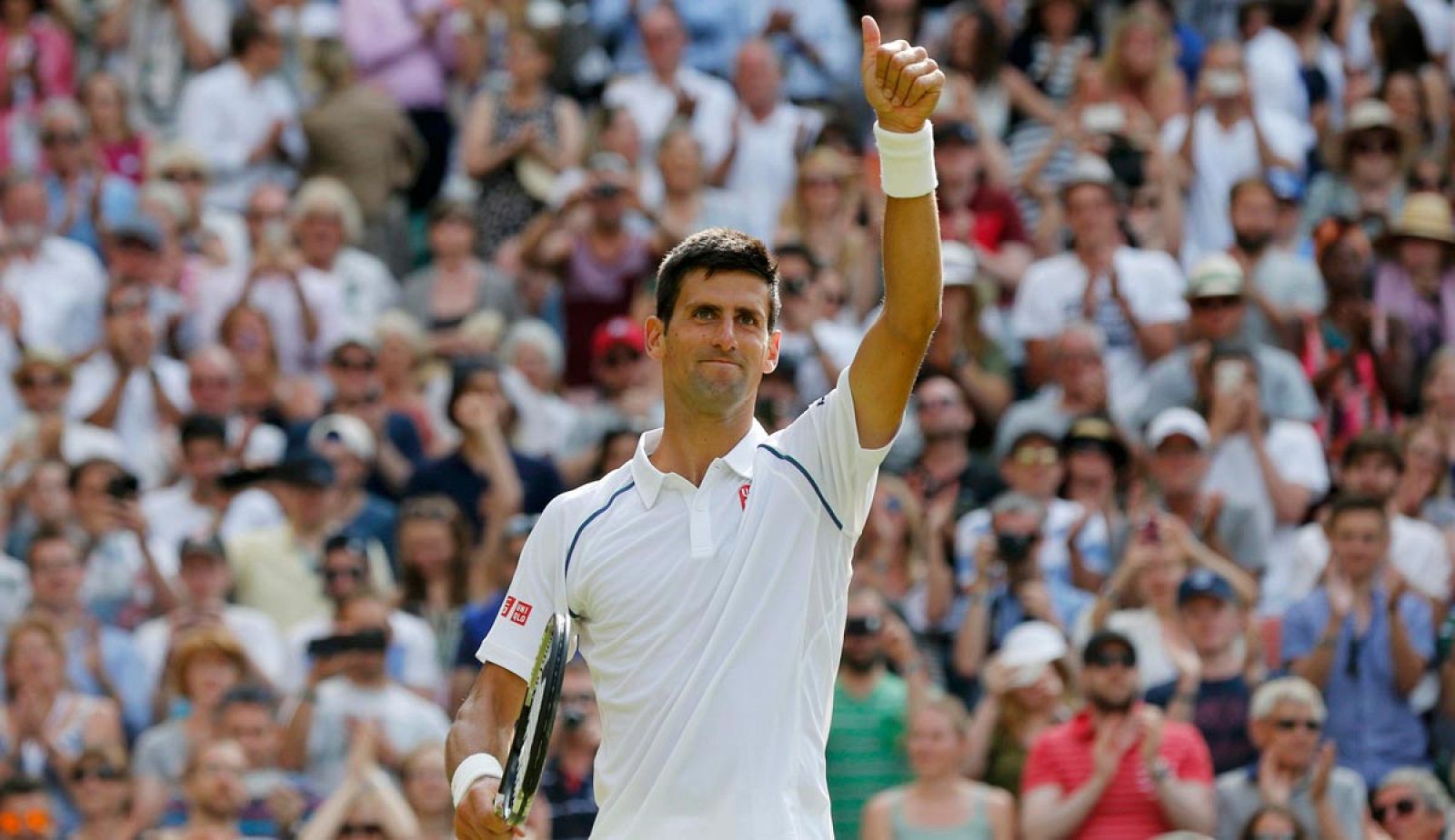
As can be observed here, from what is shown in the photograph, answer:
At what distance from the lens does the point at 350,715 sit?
11266 millimetres

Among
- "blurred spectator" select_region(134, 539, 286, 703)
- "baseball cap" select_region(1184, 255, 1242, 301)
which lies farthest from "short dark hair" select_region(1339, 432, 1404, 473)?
"blurred spectator" select_region(134, 539, 286, 703)

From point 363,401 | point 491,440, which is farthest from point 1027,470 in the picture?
point 363,401

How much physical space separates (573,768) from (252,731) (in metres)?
1.41

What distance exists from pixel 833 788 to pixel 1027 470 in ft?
7.16

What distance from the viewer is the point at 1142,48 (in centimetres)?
1586

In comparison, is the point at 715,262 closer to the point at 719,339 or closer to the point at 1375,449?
the point at 719,339

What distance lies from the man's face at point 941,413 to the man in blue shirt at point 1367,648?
1985mm

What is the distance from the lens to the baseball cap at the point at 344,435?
518 inches

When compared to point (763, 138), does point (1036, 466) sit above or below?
below

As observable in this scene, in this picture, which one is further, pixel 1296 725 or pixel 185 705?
pixel 185 705

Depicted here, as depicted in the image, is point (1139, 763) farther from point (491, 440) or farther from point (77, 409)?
point (77, 409)

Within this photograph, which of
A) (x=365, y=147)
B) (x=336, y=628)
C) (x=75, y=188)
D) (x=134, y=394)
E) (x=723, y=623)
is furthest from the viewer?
(x=365, y=147)

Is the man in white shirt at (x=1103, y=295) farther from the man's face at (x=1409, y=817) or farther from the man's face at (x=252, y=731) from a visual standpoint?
the man's face at (x=252, y=731)

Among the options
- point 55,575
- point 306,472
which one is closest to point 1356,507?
point 306,472
